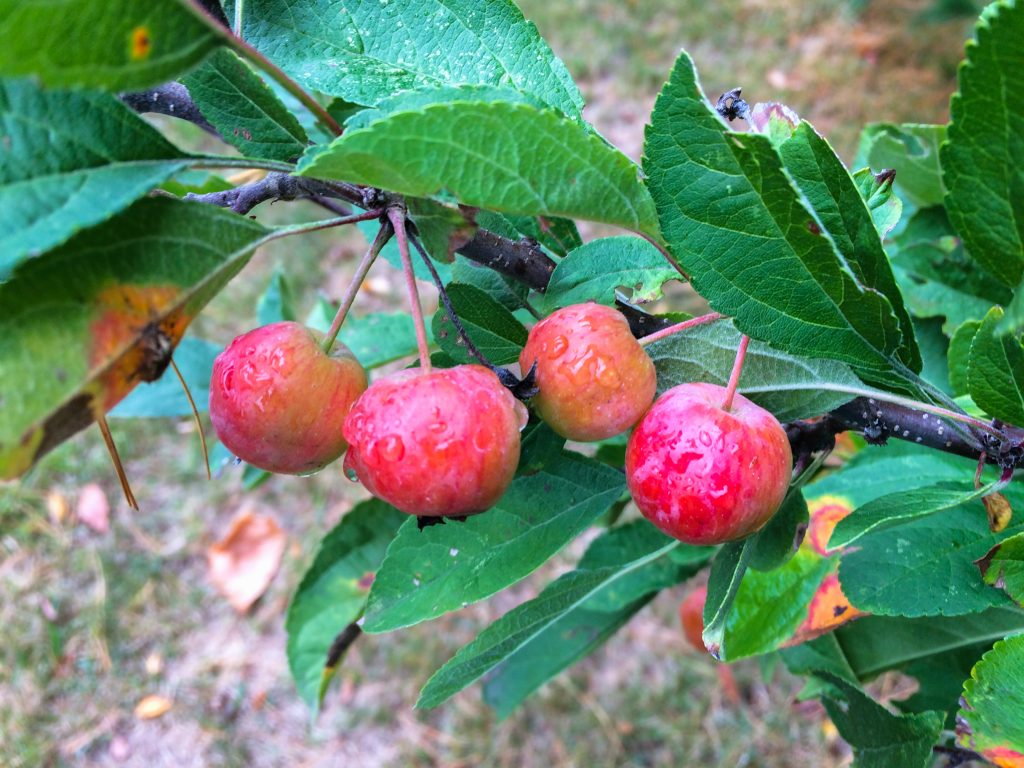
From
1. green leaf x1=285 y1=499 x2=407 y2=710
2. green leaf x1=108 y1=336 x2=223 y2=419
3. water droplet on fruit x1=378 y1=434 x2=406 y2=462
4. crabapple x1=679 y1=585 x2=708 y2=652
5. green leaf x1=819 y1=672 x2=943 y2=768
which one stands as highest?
water droplet on fruit x1=378 y1=434 x2=406 y2=462

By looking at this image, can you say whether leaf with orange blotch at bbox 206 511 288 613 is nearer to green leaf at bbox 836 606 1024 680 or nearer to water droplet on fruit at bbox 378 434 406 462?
green leaf at bbox 836 606 1024 680

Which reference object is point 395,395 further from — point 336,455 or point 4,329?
point 4,329

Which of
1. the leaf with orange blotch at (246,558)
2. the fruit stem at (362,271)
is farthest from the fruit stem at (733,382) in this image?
the leaf with orange blotch at (246,558)

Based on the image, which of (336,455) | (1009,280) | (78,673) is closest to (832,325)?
(1009,280)

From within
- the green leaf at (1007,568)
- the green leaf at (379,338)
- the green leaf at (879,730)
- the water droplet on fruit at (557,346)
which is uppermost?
the water droplet on fruit at (557,346)

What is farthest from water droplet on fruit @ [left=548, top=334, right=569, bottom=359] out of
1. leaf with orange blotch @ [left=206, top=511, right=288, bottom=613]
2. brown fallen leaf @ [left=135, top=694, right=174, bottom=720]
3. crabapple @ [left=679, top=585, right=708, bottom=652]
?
brown fallen leaf @ [left=135, top=694, right=174, bottom=720]

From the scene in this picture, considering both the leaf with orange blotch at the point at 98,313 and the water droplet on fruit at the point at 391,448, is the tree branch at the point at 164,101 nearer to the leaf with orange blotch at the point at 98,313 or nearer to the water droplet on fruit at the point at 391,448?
the leaf with orange blotch at the point at 98,313
